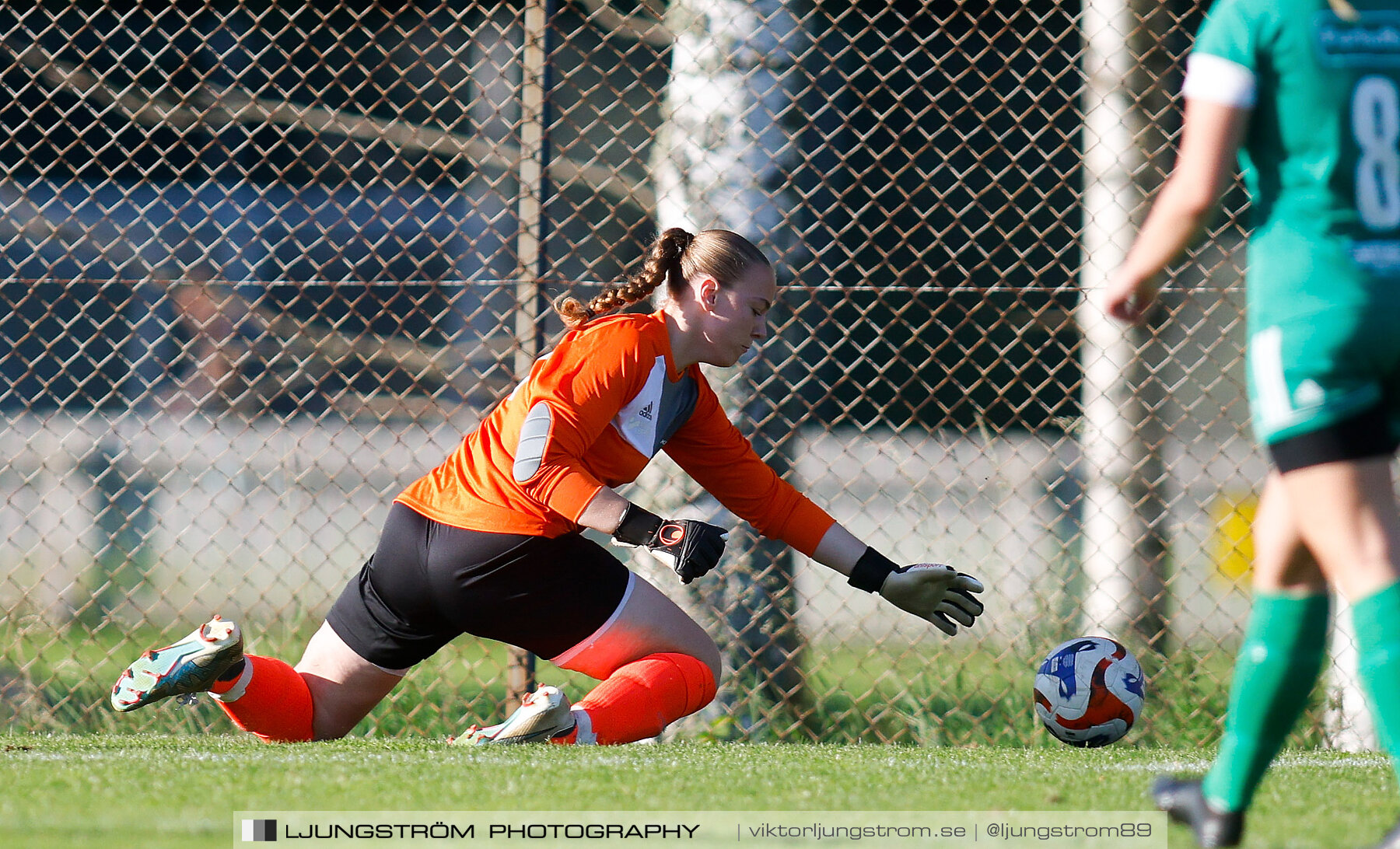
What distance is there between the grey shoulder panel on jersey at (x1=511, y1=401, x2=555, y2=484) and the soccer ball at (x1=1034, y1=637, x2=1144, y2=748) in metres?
1.48

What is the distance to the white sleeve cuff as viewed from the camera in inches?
72.6

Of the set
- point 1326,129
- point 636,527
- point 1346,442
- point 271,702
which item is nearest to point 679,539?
point 636,527

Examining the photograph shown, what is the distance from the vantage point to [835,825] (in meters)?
2.28

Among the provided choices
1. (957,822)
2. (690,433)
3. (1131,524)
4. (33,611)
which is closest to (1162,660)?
(1131,524)

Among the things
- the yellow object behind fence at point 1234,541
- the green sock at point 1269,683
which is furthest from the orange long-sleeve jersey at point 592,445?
the yellow object behind fence at point 1234,541

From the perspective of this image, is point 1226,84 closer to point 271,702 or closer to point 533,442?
point 533,442

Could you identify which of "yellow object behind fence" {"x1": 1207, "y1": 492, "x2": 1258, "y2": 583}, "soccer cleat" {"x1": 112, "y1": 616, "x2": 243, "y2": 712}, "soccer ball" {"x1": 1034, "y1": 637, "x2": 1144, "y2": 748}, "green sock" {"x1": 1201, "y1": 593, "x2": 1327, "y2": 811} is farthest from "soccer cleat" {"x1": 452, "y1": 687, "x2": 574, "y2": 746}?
"yellow object behind fence" {"x1": 1207, "y1": 492, "x2": 1258, "y2": 583}

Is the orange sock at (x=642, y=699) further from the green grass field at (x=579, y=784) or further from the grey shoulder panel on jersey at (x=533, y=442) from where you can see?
the grey shoulder panel on jersey at (x=533, y=442)

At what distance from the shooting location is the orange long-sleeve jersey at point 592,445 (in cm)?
300

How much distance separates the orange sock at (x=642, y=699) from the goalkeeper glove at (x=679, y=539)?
0.31m

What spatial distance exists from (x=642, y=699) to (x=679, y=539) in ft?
1.39

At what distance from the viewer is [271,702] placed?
3234mm

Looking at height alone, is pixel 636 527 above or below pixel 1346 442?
below

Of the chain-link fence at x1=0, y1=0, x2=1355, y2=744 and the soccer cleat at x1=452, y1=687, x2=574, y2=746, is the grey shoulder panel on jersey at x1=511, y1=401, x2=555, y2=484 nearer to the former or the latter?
the soccer cleat at x1=452, y1=687, x2=574, y2=746
